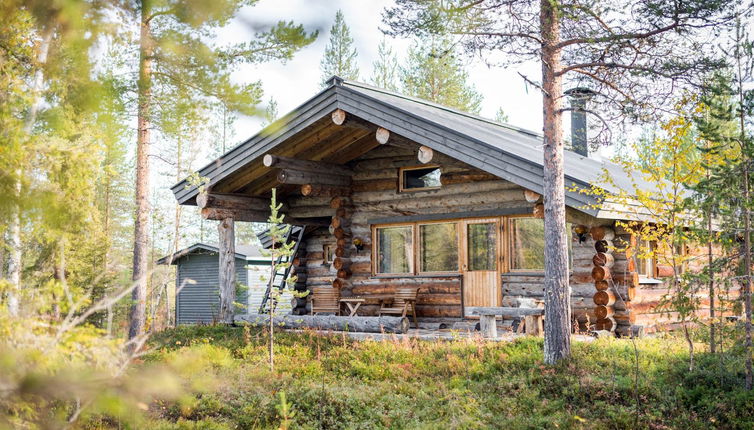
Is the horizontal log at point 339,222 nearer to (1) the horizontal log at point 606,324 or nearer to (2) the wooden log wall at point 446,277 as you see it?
(2) the wooden log wall at point 446,277

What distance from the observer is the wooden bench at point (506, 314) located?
37.0 ft

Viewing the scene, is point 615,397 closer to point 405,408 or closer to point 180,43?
point 405,408

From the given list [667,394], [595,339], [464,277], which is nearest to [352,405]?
[667,394]

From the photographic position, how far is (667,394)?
7871 millimetres

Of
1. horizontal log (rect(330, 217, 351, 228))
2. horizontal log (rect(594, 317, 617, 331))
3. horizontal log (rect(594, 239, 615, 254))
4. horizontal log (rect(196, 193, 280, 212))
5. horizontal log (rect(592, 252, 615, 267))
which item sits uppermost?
horizontal log (rect(196, 193, 280, 212))

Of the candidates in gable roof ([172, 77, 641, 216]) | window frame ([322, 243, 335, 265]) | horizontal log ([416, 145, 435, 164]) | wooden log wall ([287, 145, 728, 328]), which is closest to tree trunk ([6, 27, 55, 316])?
gable roof ([172, 77, 641, 216])

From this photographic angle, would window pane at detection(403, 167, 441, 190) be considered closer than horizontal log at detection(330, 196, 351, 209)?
Yes

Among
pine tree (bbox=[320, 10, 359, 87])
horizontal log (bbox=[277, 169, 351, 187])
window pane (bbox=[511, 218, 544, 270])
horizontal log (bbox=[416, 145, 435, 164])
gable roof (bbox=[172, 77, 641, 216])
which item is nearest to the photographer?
gable roof (bbox=[172, 77, 641, 216])

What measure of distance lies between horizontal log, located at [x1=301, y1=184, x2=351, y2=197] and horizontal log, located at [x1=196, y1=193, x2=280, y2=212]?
138 centimetres

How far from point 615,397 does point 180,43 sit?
6535 mm

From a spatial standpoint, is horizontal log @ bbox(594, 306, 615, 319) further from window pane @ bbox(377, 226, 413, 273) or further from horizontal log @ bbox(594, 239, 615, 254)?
window pane @ bbox(377, 226, 413, 273)

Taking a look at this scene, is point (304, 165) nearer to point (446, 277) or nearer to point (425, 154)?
point (425, 154)

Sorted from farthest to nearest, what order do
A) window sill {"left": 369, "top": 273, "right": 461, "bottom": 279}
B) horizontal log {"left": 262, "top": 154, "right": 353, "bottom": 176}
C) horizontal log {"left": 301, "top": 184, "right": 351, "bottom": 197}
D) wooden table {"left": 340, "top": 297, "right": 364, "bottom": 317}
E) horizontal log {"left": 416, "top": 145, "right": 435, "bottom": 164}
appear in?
wooden table {"left": 340, "top": 297, "right": 364, "bottom": 317}, horizontal log {"left": 301, "top": 184, "right": 351, "bottom": 197}, window sill {"left": 369, "top": 273, "right": 461, "bottom": 279}, horizontal log {"left": 262, "top": 154, "right": 353, "bottom": 176}, horizontal log {"left": 416, "top": 145, "right": 435, "bottom": 164}

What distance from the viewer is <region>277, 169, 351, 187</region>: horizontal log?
1398 cm
